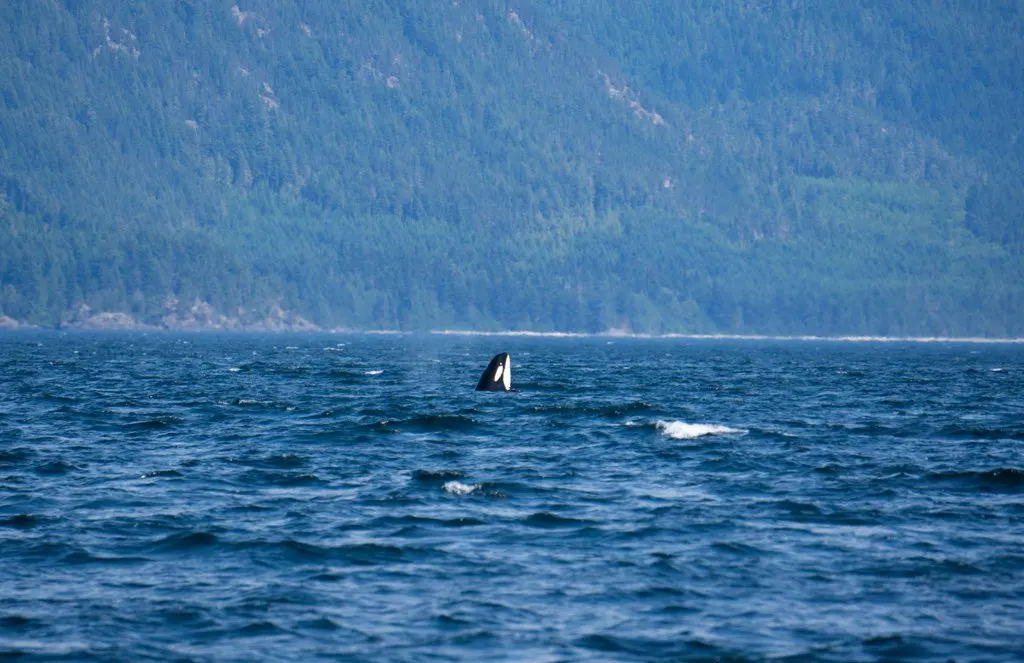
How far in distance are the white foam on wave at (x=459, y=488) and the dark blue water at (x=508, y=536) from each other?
75mm

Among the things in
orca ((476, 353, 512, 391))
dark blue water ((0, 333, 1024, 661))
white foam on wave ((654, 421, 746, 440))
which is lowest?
dark blue water ((0, 333, 1024, 661))

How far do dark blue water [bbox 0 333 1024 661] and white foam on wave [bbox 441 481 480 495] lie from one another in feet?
0.25

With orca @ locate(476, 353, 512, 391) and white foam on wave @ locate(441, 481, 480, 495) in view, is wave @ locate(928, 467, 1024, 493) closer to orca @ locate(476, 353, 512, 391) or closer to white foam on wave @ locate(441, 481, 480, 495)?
white foam on wave @ locate(441, 481, 480, 495)

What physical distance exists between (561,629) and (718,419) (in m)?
31.2

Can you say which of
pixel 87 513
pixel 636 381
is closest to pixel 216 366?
pixel 636 381

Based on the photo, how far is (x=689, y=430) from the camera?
156ft

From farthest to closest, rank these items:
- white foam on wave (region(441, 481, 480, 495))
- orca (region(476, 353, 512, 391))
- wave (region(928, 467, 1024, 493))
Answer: orca (region(476, 353, 512, 391)), wave (region(928, 467, 1024, 493)), white foam on wave (region(441, 481, 480, 495))

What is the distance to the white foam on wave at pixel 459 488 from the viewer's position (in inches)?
1353

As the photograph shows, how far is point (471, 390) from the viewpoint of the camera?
70625 mm

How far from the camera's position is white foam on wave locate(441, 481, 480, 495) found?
34375mm

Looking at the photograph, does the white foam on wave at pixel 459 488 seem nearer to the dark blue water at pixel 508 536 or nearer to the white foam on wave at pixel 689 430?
the dark blue water at pixel 508 536

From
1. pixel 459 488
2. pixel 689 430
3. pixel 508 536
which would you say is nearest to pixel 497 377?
pixel 689 430

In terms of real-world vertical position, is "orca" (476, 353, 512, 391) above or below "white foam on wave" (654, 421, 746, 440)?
above

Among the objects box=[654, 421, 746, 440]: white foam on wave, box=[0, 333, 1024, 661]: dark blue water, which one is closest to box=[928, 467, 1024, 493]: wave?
box=[0, 333, 1024, 661]: dark blue water
